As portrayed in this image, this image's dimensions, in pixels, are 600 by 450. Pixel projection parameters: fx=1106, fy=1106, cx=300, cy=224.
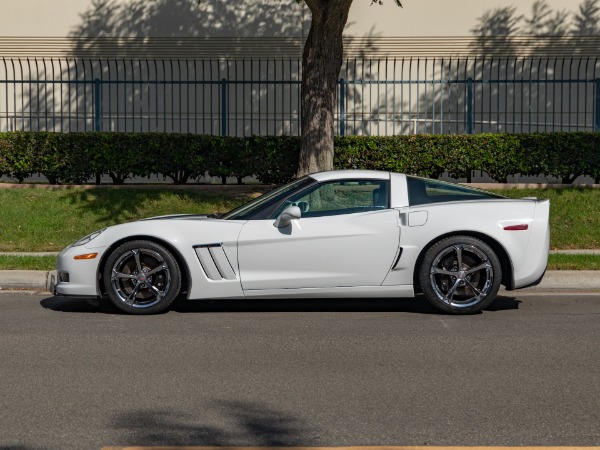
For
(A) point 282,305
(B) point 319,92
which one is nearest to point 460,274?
(A) point 282,305

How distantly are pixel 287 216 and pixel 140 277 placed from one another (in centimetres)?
142

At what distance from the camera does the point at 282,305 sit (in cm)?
1062

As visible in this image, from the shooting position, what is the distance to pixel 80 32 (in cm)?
2453

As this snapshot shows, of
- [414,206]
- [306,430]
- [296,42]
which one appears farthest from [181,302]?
[296,42]

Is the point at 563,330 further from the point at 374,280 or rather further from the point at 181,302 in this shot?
the point at 181,302

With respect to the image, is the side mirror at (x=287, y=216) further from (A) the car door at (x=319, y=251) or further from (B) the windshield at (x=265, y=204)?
(B) the windshield at (x=265, y=204)

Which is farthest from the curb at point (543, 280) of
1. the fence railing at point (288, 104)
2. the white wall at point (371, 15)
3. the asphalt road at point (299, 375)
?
the white wall at point (371, 15)

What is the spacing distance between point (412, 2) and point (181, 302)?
1491 cm

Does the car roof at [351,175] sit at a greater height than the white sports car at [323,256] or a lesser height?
greater

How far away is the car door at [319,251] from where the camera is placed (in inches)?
385

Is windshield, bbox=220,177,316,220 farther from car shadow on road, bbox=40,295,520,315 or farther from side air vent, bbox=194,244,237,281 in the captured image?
car shadow on road, bbox=40,295,520,315

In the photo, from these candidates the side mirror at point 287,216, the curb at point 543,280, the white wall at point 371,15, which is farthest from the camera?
the white wall at point 371,15

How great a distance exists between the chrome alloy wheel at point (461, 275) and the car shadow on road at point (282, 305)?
252mm

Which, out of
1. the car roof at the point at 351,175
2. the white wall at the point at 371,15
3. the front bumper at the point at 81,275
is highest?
the white wall at the point at 371,15
